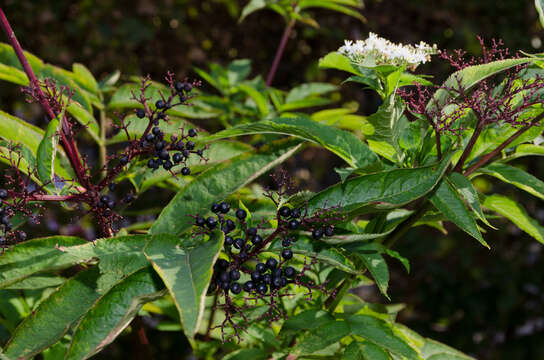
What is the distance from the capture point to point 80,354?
27.7 inches

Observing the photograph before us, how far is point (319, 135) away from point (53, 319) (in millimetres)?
536

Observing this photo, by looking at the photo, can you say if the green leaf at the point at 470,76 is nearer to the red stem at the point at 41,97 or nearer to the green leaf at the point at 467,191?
the green leaf at the point at 467,191

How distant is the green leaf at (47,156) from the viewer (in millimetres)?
896

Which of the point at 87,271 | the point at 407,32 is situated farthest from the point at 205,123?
the point at 87,271

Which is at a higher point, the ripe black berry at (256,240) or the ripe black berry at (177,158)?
the ripe black berry at (177,158)

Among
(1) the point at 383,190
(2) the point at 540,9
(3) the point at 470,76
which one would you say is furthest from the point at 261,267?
(2) the point at 540,9

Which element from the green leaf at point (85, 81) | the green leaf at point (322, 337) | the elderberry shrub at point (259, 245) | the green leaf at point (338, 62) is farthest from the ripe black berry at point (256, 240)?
the green leaf at point (85, 81)

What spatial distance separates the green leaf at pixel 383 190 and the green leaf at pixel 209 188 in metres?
0.12

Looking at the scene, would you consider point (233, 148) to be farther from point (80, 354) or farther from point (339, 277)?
point (80, 354)

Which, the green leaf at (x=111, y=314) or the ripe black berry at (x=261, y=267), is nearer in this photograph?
the green leaf at (x=111, y=314)

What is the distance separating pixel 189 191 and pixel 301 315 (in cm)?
32

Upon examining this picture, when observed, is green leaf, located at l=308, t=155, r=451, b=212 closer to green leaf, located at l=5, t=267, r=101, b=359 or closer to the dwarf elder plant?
the dwarf elder plant

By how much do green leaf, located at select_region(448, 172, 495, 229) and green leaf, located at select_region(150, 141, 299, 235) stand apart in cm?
30

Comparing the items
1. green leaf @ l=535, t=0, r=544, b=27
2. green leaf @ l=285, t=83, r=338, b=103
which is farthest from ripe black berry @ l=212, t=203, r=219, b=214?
green leaf @ l=285, t=83, r=338, b=103
